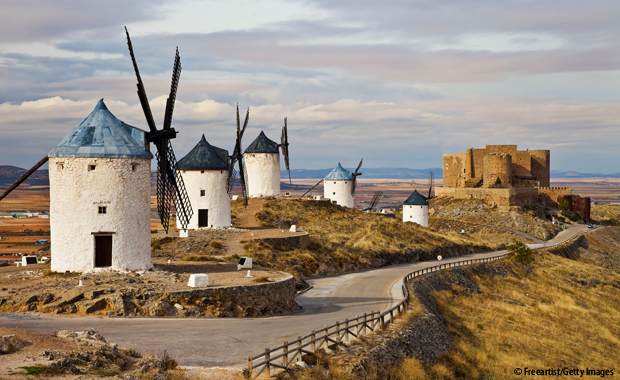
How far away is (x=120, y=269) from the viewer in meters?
22.6

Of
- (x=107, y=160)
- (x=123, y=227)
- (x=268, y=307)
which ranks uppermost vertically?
(x=107, y=160)

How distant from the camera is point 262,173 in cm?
5603

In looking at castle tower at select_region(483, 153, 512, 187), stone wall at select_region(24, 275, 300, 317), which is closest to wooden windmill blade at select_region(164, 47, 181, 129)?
stone wall at select_region(24, 275, 300, 317)

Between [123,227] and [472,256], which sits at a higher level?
[123,227]

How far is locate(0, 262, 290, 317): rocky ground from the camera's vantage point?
725 inches

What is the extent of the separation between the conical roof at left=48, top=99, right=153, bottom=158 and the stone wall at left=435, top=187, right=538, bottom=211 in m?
61.5

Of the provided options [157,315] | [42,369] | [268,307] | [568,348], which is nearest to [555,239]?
[568,348]

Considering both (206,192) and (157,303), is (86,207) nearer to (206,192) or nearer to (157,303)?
(157,303)

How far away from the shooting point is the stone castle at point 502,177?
7844cm

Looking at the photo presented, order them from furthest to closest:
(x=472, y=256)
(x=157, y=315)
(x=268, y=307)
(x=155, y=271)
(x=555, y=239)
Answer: (x=555, y=239) < (x=472, y=256) < (x=155, y=271) < (x=268, y=307) < (x=157, y=315)

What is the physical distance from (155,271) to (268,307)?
17.1ft

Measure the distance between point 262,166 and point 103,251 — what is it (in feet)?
111

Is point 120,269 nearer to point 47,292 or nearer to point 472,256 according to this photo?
point 47,292

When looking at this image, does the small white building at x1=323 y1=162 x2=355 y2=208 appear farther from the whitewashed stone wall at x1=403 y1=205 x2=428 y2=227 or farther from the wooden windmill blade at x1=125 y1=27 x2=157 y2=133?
the wooden windmill blade at x1=125 y1=27 x2=157 y2=133
